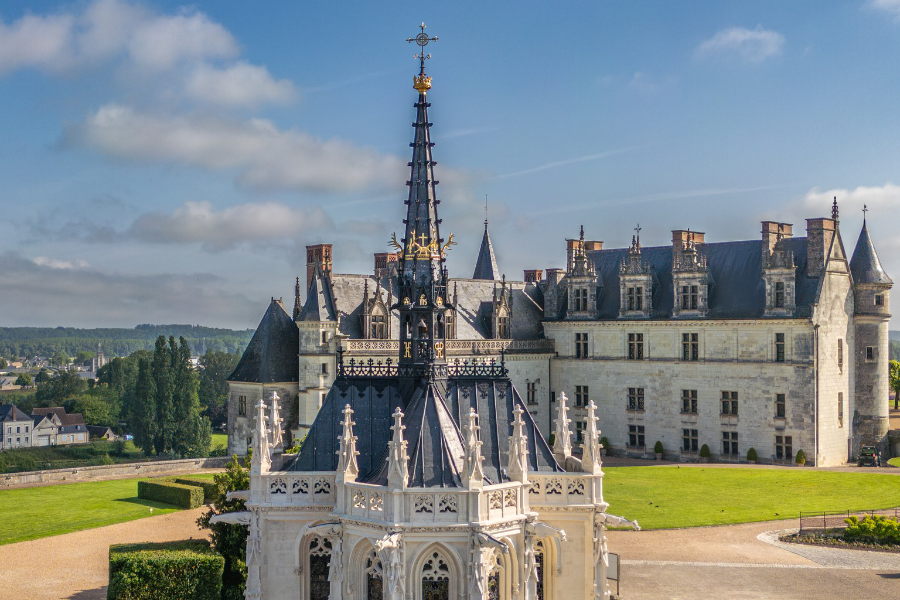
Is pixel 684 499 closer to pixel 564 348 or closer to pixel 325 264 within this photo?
pixel 564 348

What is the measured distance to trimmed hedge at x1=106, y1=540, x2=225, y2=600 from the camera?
979 inches

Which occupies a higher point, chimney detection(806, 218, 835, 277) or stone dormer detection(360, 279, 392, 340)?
chimney detection(806, 218, 835, 277)

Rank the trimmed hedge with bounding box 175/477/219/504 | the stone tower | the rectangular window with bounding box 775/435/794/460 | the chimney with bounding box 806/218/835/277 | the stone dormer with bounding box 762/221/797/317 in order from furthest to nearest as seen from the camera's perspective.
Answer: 1. the stone tower
2. the rectangular window with bounding box 775/435/794/460
3. the chimney with bounding box 806/218/835/277
4. the stone dormer with bounding box 762/221/797/317
5. the trimmed hedge with bounding box 175/477/219/504

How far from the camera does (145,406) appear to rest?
66312 mm

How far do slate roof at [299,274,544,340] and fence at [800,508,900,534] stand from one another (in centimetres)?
2290

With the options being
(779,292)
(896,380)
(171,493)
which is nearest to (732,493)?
(779,292)

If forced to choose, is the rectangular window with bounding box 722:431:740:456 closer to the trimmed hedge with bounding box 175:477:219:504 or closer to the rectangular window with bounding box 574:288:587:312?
the rectangular window with bounding box 574:288:587:312

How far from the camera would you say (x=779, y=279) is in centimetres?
5097

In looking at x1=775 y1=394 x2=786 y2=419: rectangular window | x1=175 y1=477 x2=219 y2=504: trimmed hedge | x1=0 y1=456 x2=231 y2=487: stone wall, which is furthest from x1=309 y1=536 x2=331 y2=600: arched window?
x1=775 y1=394 x2=786 y2=419: rectangular window

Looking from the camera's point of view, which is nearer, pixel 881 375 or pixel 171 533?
pixel 171 533

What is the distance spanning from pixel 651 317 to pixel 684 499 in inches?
658

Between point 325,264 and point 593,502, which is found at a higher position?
point 325,264

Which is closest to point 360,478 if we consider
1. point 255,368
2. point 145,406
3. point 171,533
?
point 171,533

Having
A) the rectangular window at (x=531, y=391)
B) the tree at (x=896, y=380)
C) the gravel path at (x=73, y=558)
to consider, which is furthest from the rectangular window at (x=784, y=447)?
the tree at (x=896, y=380)
